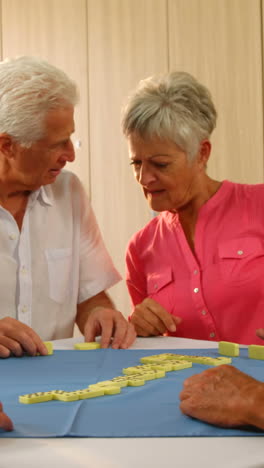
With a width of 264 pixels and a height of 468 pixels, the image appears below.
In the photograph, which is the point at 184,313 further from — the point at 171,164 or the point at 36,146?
the point at 36,146

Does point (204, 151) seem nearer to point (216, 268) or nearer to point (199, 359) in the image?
point (216, 268)

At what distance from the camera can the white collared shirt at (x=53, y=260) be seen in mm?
2293

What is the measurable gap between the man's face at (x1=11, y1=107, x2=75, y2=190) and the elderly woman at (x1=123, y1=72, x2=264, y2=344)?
25 cm

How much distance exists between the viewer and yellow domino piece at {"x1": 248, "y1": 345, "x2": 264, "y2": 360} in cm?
172

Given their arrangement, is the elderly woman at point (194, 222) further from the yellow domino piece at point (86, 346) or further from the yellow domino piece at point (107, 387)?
the yellow domino piece at point (107, 387)

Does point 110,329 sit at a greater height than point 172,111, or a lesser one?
lesser

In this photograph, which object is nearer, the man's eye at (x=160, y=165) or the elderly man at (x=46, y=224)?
the elderly man at (x=46, y=224)

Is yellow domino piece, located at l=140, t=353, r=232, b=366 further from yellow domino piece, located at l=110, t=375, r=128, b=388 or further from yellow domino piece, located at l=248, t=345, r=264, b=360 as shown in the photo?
yellow domino piece, located at l=110, t=375, r=128, b=388

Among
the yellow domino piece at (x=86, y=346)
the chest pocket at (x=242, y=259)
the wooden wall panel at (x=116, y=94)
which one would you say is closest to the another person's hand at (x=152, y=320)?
the yellow domino piece at (x=86, y=346)

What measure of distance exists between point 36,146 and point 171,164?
0.47 m

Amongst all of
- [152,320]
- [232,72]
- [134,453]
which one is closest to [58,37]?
[232,72]

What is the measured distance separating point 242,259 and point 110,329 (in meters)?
0.61

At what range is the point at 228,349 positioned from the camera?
179 centimetres

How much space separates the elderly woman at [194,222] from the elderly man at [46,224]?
0.23m
